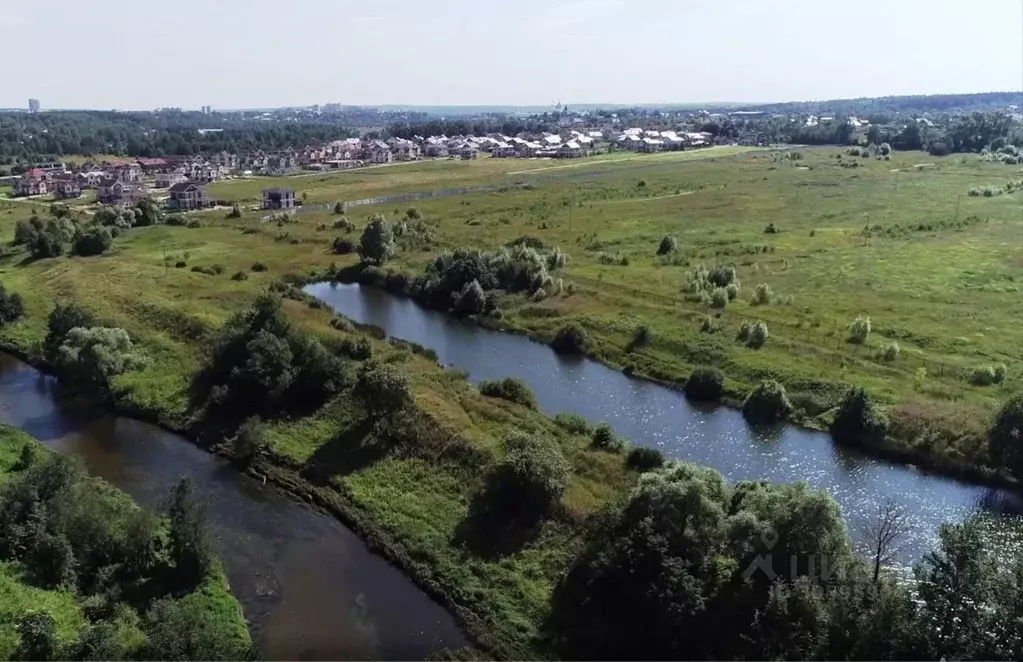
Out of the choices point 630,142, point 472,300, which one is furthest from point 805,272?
point 630,142

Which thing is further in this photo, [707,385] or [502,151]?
[502,151]

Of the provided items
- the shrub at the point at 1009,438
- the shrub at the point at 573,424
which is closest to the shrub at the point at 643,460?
the shrub at the point at 573,424

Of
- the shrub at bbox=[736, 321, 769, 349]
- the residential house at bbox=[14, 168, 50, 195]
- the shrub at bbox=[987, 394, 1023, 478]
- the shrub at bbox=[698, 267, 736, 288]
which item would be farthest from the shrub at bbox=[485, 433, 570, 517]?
the residential house at bbox=[14, 168, 50, 195]

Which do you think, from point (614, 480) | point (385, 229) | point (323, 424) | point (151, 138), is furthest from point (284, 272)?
Answer: point (151, 138)

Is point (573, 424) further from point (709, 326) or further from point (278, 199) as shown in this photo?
point (278, 199)

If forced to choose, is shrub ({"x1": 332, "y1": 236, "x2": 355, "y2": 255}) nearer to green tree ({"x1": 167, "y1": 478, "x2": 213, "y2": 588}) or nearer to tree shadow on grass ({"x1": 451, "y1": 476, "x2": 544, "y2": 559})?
tree shadow on grass ({"x1": 451, "y1": 476, "x2": 544, "y2": 559})

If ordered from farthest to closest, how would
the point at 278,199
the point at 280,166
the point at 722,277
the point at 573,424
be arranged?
the point at 280,166 < the point at 278,199 < the point at 722,277 < the point at 573,424
